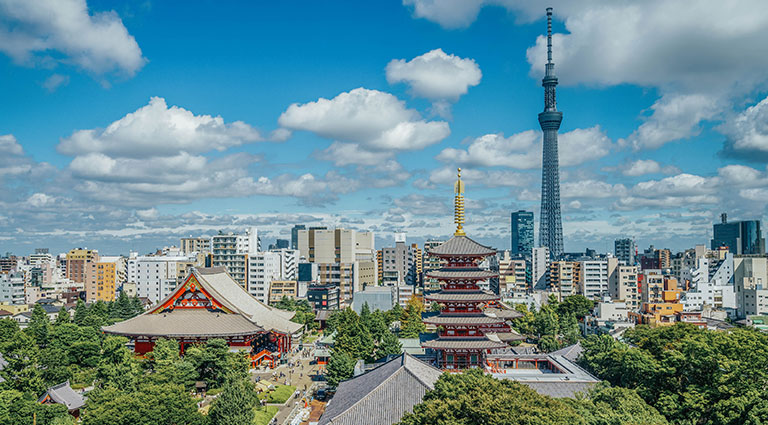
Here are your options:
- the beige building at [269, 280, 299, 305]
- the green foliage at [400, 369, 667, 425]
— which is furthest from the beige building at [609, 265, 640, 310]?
the green foliage at [400, 369, 667, 425]

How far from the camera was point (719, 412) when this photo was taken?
30.5m

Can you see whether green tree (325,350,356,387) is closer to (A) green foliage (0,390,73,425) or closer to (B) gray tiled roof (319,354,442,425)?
(B) gray tiled roof (319,354,442,425)

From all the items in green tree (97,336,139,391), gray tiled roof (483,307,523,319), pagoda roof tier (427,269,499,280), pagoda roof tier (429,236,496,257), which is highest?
pagoda roof tier (429,236,496,257)

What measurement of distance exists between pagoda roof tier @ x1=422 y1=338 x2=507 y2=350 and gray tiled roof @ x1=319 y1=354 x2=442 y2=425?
9.01 m

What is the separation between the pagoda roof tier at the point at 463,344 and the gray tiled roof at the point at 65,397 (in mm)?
24141

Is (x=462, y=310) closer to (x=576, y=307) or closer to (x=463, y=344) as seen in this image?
(x=463, y=344)

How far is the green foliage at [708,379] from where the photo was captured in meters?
30.1

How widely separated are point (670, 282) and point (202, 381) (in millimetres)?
65668

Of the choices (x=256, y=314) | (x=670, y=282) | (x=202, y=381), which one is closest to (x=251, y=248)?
(x=256, y=314)

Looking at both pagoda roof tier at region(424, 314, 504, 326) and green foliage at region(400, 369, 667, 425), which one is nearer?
green foliage at region(400, 369, 667, 425)

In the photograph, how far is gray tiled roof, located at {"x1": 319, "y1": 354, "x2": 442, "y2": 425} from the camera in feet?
92.7

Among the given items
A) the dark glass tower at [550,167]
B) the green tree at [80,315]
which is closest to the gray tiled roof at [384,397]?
the green tree at [80,315]

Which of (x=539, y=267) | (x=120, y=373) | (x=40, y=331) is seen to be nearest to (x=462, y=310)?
(x=120, y=373)

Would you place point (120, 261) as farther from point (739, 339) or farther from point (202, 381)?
point (739, 339)
